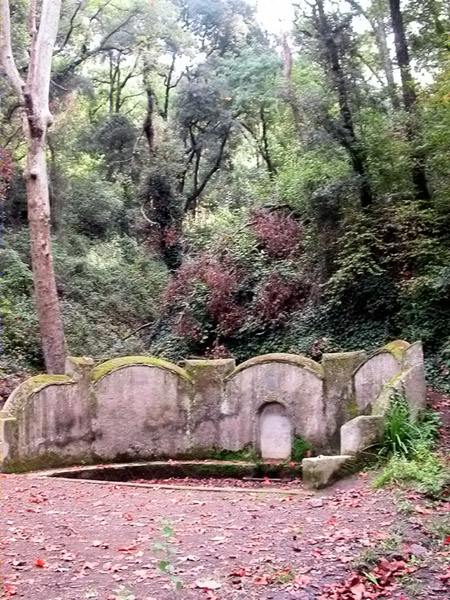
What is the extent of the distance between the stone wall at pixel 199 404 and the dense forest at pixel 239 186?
2820 mm

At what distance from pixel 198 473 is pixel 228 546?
5536mm

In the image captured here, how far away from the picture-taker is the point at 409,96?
16953mm

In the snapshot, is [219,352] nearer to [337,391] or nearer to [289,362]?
[289,362]

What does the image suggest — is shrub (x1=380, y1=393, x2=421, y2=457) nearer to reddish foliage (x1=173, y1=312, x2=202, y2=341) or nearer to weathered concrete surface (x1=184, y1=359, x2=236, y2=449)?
weathered concrete surface (x1=184, y1=359, x2=236, y2=449)

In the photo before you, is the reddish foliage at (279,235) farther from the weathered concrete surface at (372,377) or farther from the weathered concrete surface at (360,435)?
the weathered concrete surface at (360,435)

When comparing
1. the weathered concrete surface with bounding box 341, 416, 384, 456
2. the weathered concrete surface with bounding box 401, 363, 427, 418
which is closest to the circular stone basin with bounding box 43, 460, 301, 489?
the weathered concrete surface with bounding box 341, 416, 384, 456

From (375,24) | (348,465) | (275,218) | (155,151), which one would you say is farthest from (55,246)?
(348,465)

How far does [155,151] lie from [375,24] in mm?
8294

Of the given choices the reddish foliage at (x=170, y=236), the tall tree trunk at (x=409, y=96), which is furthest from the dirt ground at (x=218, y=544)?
the reddish foliage at (x=170, y=236)

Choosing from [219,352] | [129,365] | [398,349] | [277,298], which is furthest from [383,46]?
[129,365]

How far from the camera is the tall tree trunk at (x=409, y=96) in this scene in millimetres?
16109

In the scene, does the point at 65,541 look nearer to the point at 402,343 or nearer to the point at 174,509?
the point at 174,509

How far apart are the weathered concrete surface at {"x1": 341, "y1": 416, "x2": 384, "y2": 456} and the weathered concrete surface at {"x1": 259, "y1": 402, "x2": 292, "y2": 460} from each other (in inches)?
95.0

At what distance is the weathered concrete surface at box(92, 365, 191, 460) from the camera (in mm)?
12031
